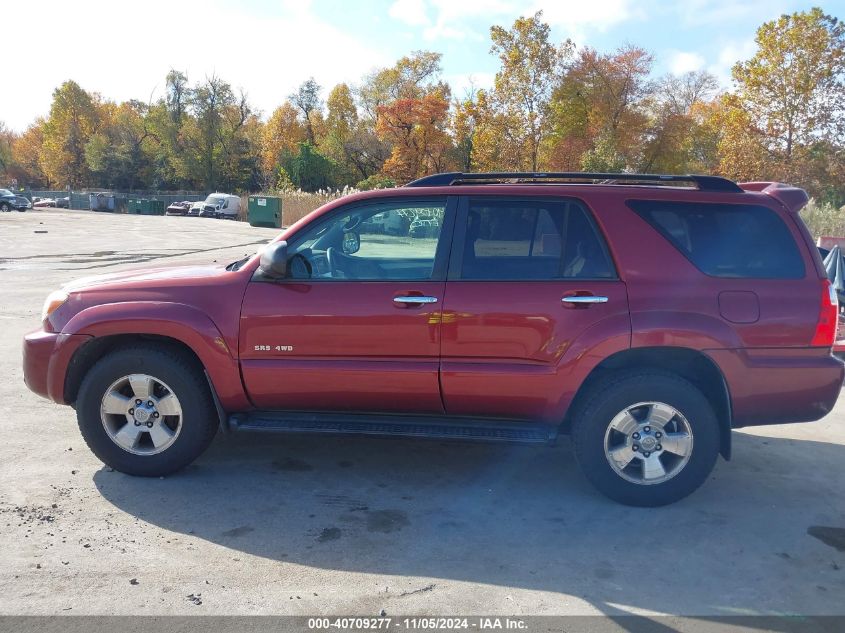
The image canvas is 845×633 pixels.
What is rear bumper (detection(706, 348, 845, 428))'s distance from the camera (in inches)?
156

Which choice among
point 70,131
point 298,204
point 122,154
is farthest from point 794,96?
point 70,131

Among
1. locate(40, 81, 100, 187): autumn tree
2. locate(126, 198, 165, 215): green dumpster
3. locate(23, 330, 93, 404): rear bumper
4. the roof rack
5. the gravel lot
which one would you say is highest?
locate(40, 81, 100, 187): autumn tree

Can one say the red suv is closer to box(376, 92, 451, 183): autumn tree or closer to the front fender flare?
the front fender flare

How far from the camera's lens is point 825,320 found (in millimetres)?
3977

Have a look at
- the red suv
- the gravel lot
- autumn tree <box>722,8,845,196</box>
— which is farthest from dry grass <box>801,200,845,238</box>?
the red suv

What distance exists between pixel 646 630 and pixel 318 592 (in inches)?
57.2

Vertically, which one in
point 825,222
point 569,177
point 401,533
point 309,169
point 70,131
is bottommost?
point 401,533

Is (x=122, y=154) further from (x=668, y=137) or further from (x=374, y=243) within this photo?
(x=374, y=243)

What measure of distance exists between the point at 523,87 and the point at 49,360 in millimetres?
34107

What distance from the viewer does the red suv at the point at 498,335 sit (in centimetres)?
398

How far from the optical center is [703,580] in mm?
3348

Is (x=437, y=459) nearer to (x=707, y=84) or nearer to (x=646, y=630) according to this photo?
(x=646, y=630)

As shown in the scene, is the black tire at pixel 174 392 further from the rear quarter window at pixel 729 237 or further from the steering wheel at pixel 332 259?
the rear quarter window at pixel 729 237

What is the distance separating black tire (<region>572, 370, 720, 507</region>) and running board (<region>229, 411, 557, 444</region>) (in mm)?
236
